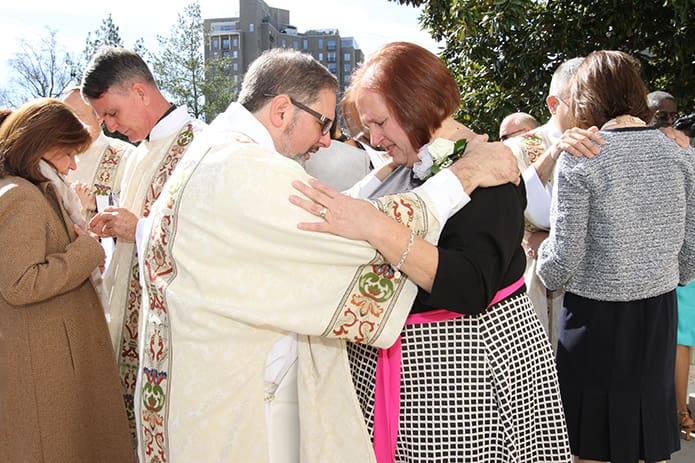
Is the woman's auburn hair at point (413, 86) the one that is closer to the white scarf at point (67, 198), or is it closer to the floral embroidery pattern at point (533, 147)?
the white scarf at point (67, 198)

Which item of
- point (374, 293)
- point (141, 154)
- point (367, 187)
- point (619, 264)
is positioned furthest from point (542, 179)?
point (141, 154)

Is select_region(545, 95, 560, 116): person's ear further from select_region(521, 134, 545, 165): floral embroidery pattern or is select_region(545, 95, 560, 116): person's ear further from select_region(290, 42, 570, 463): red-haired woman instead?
select_region(290, 42, 570, 463): red-haired woman

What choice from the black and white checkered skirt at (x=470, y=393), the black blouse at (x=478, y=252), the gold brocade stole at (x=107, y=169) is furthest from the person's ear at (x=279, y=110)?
the gold brocade stole at (x=107, y=169)

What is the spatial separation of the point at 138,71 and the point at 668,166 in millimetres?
2410

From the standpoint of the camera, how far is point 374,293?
1.69 meters

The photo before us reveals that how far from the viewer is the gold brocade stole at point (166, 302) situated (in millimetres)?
1678

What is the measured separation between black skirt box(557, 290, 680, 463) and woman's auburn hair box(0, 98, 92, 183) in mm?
2274

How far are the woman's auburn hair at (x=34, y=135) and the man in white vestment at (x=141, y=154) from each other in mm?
371

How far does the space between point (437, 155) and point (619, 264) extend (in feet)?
3.70

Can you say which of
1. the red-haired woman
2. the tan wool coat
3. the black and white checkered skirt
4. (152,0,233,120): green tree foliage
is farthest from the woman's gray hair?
(152,0,233,120): green tree foliage

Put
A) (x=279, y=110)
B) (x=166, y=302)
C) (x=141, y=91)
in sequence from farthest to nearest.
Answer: (x=141, y=91)
(x=279, y=110)
(x=166, y=302)

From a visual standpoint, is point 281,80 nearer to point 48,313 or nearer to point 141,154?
point 48,313

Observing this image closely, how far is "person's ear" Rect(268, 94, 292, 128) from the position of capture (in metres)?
1.95

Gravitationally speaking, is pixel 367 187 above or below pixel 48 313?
above
